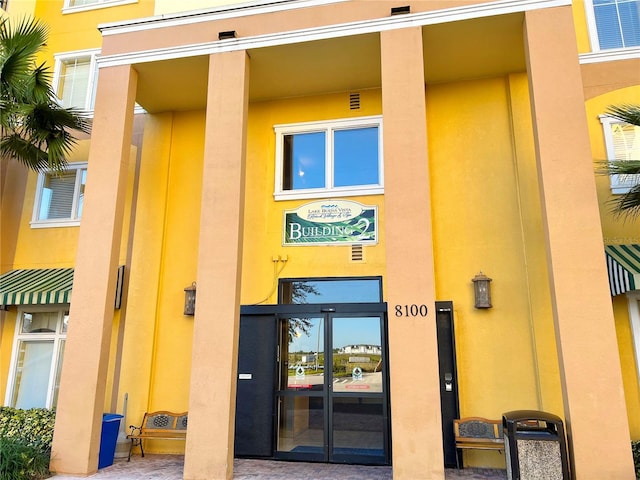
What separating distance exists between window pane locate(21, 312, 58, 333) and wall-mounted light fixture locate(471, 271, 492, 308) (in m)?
8.85

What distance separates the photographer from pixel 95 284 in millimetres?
8656

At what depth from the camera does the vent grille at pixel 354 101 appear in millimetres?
10539

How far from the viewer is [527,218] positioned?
9.27 meters

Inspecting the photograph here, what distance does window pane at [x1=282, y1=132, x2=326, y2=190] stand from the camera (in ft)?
34.7

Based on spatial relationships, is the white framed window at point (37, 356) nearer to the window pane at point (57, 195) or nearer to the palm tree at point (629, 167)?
the window pane at point (57, 195)

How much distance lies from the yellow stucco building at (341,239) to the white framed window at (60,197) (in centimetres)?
6

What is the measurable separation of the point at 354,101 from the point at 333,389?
5.82 m

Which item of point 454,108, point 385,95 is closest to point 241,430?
point 385,95

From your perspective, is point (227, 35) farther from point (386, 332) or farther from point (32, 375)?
point (32, 375)

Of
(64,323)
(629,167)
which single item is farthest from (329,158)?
(64,323)

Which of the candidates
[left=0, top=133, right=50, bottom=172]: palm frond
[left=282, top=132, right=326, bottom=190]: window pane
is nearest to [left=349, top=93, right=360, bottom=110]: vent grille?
[left=282, top=132, right=326, bottom=190]: window pane

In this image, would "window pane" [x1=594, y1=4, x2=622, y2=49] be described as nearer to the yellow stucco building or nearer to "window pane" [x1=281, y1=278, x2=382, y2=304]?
the yellow stucco building

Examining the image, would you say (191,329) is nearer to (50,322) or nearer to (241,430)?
(241,430)

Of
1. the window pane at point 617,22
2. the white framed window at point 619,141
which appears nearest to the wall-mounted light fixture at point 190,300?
the white framed window at point 619,141
